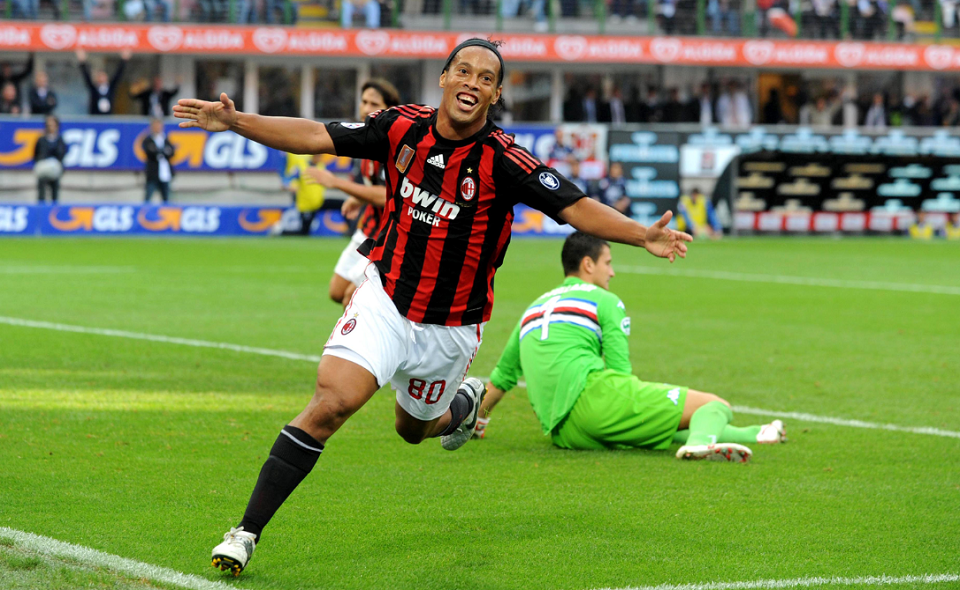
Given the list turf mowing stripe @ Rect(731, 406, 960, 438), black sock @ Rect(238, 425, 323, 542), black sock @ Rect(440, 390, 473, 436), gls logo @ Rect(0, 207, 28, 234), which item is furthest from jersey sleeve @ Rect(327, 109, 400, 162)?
gls logo @ Rect(0, 207, 28, 234)

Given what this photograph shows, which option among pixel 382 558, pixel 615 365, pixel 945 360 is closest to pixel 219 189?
pixel 945 360

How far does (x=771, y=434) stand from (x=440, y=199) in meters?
2.94

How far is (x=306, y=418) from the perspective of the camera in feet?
14.4

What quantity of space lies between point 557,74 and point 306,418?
1302 inches

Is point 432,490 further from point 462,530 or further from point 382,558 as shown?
point 382,558

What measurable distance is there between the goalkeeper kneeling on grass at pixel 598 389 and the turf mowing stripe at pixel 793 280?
34.8ft

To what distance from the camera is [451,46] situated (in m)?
31.3

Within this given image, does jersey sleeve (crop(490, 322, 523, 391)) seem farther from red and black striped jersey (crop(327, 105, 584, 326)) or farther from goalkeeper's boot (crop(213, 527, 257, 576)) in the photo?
goalkeeper's boot (crop(213, 527, 257, 576))

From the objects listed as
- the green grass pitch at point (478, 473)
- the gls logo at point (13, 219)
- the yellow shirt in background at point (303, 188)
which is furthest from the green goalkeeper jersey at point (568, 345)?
the gls logo at point (13, 219)

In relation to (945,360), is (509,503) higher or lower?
higher

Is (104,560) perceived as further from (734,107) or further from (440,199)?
(734,107)

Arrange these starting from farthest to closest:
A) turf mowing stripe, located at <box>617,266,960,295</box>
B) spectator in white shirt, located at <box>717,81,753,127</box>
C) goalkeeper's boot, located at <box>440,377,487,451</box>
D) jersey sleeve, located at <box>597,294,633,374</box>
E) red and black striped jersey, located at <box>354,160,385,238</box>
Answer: spectator in white shirt, located at <box>717,81,753,127</box> → turf mowing stripe, located at <box>617,266,960,295</box> → red and black striped jersey, located at <box>354,160,385,238</box> → jersey sleeve, located at <box>597,294,633,374</box> → goalkeeper's boot, located at <box>440,377,487,451</box>

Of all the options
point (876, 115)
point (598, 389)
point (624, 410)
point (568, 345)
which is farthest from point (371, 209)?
point (876, 115)

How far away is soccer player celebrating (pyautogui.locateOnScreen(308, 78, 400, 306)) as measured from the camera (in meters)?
7.78
